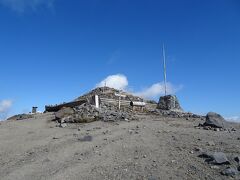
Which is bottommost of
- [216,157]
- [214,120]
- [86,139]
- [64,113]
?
[216,157]

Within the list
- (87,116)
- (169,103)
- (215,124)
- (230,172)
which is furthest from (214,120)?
(169,103)

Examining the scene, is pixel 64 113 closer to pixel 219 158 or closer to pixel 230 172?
pixel 219 158

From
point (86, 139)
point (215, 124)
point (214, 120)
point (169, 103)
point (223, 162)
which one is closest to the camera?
point (223, 162)

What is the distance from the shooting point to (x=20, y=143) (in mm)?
13383

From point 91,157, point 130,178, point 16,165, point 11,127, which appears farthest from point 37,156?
point 11,127

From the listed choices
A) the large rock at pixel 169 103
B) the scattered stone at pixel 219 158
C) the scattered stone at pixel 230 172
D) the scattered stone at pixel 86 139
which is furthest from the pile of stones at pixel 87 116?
the scattered stone at pixel 230 172

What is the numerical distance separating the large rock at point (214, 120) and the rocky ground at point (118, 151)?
1.86ft

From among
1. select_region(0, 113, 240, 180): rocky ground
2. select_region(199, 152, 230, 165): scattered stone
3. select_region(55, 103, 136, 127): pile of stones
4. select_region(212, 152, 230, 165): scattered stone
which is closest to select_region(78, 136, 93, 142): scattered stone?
select_region(0, 113, 240, 180): rocky ground

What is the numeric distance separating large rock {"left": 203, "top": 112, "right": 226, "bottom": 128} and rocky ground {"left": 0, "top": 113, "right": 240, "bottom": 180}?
0.57 m

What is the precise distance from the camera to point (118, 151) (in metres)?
10.9

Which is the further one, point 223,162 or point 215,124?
point 215,124

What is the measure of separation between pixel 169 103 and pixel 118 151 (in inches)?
493

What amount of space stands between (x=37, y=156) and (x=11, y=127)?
18.8 feet

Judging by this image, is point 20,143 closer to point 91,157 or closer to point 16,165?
point 16,165
